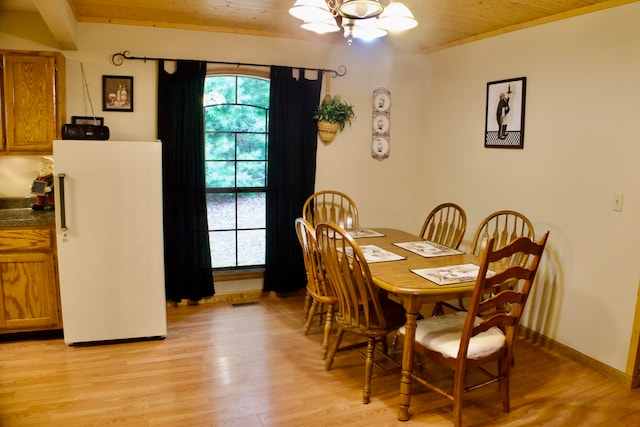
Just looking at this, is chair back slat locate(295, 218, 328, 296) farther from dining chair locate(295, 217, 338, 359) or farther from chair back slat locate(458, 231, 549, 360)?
chair back slat locate(458, 231, 549, 360)

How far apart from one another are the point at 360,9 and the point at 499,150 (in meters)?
2.22

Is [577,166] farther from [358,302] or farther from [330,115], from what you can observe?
[330,115]

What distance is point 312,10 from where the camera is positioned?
236 centimetres

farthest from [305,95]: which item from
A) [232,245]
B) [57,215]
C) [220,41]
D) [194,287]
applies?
[57,215]

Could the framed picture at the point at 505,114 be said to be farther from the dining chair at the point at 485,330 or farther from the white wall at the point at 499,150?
the dining chair at the point at 485,330

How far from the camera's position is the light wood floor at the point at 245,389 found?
8.29 ft

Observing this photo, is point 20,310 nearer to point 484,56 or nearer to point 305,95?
point 305,95

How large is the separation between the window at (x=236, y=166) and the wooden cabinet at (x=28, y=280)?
53.1 inches

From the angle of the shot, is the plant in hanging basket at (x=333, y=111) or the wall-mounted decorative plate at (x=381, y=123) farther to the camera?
the wall-mounted decorative plate at (x=381, y=123)

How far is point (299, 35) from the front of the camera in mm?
4164

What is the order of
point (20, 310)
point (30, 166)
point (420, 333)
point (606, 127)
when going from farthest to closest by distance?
1. point (30, 166)
2. point (20, 310)
3. point (606, 127)
4. point (420, 333)

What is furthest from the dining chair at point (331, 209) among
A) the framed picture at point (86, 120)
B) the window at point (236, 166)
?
the framed picture at point (86, 120)

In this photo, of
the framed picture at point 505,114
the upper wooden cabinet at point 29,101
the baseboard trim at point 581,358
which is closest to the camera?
the baseboard trim at point 581,358

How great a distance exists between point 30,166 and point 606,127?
4.21 meters
